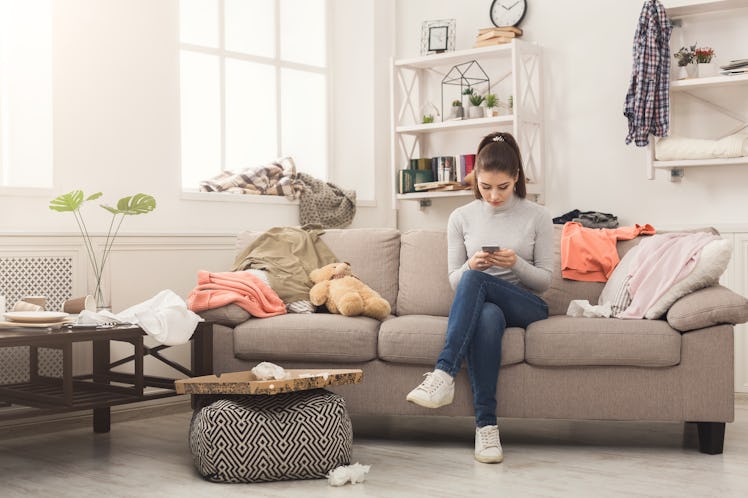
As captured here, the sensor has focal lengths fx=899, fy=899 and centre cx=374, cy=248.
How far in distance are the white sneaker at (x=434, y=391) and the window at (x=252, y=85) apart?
2.03m

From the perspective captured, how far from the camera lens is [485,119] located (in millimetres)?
4801

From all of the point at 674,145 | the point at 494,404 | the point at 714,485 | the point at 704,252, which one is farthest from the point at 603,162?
the point at 714,485

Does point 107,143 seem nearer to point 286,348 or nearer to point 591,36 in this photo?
point 286,348

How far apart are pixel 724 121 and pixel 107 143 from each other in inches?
114

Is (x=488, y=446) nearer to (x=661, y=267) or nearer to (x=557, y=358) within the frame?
(x=557, y=358)

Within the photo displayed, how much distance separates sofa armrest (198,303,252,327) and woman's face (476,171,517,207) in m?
1.02

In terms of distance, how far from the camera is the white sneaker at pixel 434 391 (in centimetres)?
300

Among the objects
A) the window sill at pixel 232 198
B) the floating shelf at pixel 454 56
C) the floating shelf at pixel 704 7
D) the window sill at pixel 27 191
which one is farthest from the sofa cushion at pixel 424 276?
the floating shelf at pixel 704 7

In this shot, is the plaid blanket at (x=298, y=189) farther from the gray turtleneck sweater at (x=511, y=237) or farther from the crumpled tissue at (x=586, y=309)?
the crumpled tissue at (x=586, y=309)

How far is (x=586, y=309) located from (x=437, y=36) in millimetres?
2214

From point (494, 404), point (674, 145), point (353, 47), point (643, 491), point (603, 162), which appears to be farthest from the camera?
point (353, 47)

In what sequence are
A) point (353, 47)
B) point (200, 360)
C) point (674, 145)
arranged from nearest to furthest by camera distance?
point (200, 360) → point (674, 145) → point (353, 47)

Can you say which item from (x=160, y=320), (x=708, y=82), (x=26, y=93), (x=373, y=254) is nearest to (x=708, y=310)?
(x=373, y=254)

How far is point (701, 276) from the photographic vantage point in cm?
315
